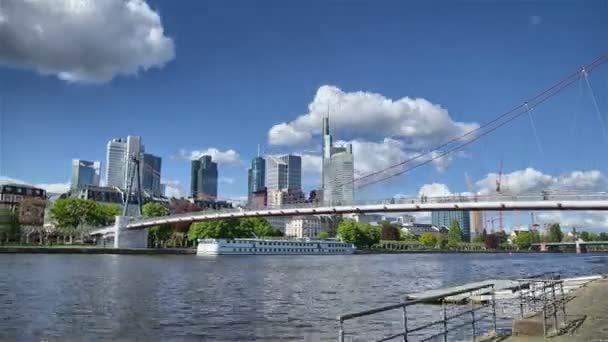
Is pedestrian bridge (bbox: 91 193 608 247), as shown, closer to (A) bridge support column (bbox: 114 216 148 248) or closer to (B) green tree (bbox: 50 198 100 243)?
(A) bridge support column (bbox: 114 216 148 248)

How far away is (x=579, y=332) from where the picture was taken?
9.78 metres

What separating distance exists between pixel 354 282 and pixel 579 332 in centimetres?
2522

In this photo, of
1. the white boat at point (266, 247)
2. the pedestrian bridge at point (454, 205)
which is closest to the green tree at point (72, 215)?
the white boat at point (266, 247)

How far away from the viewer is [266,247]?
318ft

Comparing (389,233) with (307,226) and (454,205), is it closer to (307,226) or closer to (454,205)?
(307,226)

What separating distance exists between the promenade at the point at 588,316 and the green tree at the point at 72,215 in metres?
92.9

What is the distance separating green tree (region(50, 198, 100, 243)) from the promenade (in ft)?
305

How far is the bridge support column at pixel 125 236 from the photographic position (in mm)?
89375

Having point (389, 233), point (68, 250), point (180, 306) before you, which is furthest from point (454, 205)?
point (389, 233)

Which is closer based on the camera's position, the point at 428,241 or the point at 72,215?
the point at 72,215

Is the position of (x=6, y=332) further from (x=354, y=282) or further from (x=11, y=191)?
(x=11, y=191)

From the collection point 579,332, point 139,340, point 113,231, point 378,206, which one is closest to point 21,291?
point 139,340

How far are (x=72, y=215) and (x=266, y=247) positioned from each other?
34.8m

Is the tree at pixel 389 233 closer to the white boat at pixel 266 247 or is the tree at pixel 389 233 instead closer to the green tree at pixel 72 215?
Result: the white boat at pixel 266 247
